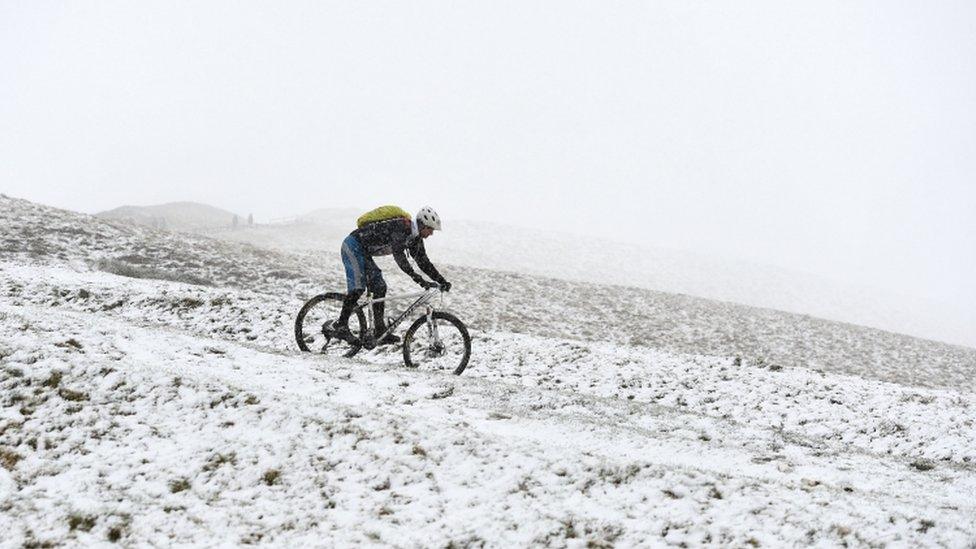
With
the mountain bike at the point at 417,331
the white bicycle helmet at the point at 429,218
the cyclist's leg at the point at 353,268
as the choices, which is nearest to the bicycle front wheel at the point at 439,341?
the mountain bike at the point at 417,331

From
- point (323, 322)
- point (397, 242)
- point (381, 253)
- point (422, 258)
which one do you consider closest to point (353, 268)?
point (381, 253)

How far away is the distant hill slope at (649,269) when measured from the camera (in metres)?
50.4

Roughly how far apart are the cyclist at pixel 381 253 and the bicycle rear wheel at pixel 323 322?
0.16m

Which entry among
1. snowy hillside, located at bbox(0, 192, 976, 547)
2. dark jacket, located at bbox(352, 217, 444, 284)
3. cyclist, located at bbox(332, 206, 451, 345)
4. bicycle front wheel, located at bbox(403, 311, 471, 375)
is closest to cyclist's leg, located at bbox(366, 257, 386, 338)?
cyclist, located at bbox(332, 206, 451, 345)

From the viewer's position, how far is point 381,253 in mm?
9906

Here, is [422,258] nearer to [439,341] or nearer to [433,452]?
[439,341]

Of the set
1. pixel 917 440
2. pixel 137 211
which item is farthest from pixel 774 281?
pixel 137 211

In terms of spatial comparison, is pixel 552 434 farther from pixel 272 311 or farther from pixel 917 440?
pixel 272 311

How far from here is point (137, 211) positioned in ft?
241

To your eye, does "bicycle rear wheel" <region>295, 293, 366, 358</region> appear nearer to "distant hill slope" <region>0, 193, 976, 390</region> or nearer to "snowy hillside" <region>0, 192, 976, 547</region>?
"snowy hillside" <region>0, 192, 976, 547</region>

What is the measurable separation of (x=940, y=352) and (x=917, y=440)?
19.9 meters

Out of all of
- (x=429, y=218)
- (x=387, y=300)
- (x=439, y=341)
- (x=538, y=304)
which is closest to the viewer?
(x=429, y=218)

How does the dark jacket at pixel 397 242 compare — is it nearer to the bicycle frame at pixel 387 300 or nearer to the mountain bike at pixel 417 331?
the bicycle frame at pixel 387 300

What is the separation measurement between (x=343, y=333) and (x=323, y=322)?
53 centimetres
